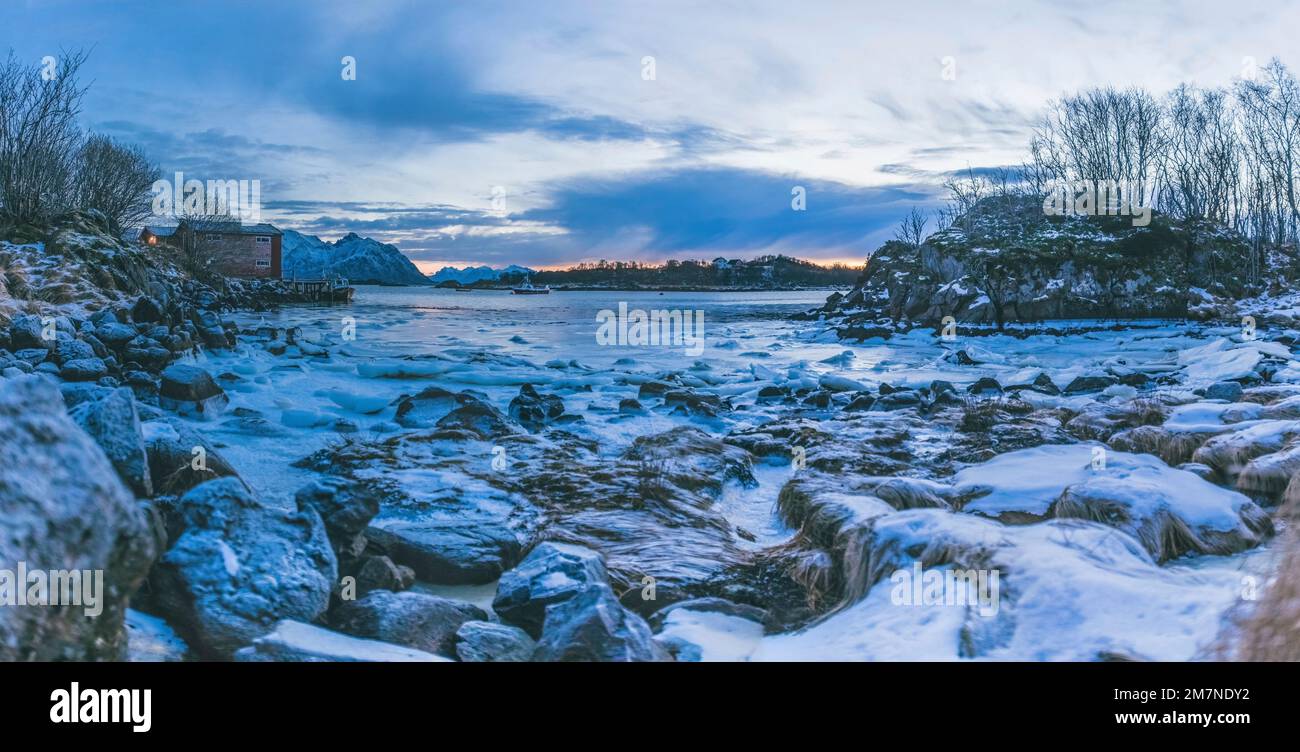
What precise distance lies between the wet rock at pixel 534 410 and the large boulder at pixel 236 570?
17.9 ft

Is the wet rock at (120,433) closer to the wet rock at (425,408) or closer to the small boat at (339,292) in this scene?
the wet rock at (425,408)

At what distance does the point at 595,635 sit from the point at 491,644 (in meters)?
0.53

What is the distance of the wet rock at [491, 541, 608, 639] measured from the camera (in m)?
3.75

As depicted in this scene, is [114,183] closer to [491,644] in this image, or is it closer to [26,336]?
[26,336]

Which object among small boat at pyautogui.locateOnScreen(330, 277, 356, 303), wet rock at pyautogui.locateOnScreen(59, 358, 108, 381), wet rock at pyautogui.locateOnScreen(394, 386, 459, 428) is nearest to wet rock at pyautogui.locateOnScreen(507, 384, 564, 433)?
wet rock at pyautogui.locateOnScreen(394, 386, 459, 428)

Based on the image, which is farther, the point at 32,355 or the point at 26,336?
the point at 26,336

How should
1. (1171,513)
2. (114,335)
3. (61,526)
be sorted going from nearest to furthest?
(61,526) < (1171,513) < (114,335)

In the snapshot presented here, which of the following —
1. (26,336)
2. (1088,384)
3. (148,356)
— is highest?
(26,336)

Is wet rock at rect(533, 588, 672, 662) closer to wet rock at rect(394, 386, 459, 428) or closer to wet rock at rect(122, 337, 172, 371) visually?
wet rock at rect(394, 386, 459, 428)

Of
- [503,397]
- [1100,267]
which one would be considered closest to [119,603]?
[503,397]

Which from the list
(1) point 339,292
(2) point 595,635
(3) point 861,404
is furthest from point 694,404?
(1) point 339,292

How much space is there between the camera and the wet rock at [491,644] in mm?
3334

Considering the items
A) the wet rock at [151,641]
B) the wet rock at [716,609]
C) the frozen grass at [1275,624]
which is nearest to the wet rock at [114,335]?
the wet rock at [151,641]

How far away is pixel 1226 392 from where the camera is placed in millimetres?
10000
